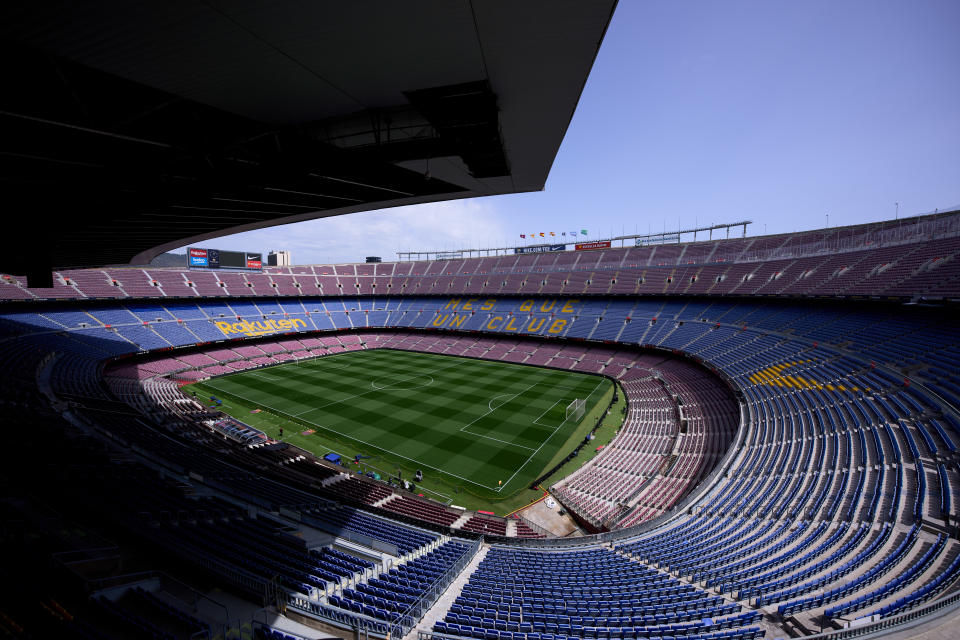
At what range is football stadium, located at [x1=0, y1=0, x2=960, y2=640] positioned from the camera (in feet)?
12.9

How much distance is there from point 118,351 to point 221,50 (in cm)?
4407

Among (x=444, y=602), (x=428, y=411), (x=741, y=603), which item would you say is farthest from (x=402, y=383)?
(x=741, y=603)

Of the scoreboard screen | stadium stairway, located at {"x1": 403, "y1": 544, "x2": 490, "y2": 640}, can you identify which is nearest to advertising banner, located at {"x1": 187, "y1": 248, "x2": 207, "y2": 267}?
the scoreboard screen

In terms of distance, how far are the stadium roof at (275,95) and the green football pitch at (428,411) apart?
17372 millimetres

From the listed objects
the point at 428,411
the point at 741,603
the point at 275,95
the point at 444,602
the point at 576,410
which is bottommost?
the point at 576,410

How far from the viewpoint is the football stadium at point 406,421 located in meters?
3.93

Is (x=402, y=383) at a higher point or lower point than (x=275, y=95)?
lower

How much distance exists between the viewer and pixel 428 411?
2930 cm

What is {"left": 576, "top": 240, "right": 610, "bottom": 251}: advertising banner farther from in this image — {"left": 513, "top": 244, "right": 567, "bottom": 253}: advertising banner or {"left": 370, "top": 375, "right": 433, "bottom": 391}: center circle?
{"left": 370, "top": 375, "right": 433, "bottom": 391}: center circle

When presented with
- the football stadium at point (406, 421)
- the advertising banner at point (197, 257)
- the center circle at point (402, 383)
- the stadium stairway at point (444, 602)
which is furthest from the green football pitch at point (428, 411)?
the advertising banner at point (197, 257)

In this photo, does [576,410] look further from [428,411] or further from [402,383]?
[402,383]

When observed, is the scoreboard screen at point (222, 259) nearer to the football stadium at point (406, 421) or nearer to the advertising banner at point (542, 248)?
the football stadium at point (406, 421)

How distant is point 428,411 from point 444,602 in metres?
20.6

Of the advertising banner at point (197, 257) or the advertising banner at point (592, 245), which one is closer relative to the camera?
the advertising banner at point (197, 257)
